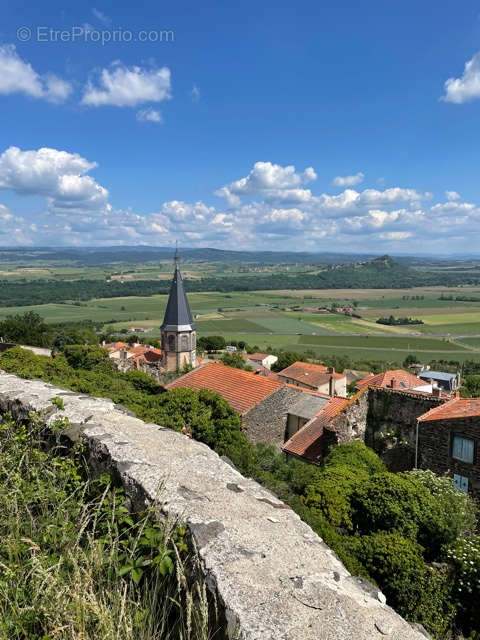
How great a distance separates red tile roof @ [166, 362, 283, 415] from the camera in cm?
1789

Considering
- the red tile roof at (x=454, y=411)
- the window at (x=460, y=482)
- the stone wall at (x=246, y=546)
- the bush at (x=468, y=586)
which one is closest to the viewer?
the stone wall at (x=246, y=546)

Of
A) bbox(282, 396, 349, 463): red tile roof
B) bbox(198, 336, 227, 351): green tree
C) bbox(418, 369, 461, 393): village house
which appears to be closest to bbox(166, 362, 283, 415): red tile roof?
bbox(282, 396, 349, 463): red tile roof

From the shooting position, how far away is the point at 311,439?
16359 mm

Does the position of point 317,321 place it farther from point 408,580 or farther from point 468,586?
point 408,580

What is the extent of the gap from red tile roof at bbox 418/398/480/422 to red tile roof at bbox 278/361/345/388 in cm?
2414

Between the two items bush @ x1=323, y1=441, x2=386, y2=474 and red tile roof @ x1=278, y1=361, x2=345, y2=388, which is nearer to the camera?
bush @ x1=323, y1=441, x2=386, y2=474

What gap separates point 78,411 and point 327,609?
191 inches

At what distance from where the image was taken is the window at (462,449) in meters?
11.4

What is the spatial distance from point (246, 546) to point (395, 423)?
1190 cm

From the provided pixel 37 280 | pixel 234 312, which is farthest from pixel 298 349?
pixel 37 280

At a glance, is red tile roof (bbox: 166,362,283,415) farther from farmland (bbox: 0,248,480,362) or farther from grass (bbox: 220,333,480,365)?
farmland (bbox: 0,248,480,362)

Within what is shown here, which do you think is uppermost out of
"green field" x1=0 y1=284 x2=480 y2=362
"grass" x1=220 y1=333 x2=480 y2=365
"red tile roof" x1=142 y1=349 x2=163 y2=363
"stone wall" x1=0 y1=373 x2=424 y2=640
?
"stone wall" x1=0 y1=373 x2=424 y2=640

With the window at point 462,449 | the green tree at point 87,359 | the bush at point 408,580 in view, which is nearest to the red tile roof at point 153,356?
the green tree at point 87,359

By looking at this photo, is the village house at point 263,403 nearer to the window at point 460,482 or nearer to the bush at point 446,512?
the window at point 460,482
